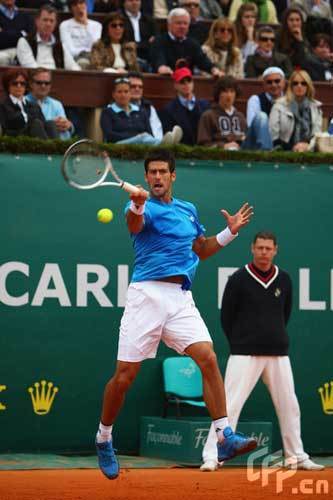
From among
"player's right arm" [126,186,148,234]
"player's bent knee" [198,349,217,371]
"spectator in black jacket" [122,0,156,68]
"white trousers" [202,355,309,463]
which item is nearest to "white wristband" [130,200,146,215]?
"player's right arm" [126,186,148,234]

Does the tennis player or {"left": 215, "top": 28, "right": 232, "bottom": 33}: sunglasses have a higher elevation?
{"left": 215, "top": 28, "right": 232, "bottom": 33}: sunglasses

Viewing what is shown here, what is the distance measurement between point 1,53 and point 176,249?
609 centimetres

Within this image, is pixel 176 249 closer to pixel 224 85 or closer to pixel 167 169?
pixel 167 169

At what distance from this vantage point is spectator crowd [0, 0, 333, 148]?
12.1 meters

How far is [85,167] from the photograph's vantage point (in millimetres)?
7734

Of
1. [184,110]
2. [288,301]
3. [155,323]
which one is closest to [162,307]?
[155,323]

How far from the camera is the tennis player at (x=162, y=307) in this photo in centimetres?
773

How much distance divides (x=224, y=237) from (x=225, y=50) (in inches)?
259

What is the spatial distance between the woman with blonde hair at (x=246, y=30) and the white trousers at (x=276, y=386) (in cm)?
544

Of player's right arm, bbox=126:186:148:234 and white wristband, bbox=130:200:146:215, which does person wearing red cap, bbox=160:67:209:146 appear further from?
white wristband, bbox=130:200:146:215

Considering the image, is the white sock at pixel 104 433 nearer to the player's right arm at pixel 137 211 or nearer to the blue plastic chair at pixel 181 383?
the player's right arm at pixel 137 211

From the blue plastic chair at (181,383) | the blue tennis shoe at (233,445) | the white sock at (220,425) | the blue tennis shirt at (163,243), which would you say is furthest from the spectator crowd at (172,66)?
the blue tennis shoe at (233,445)

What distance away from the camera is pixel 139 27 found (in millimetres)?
14344

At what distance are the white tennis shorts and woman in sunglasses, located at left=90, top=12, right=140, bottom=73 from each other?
5923 millimetres
